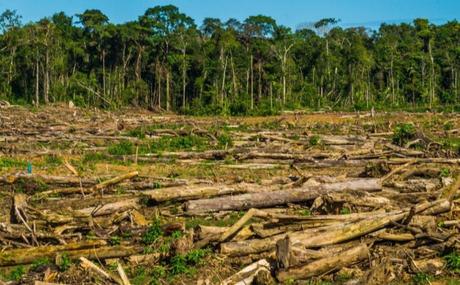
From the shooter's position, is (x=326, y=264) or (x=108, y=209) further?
(x=108, y=209)

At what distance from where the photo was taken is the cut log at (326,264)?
735 cm

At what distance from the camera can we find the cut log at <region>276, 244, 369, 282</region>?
7352 mm

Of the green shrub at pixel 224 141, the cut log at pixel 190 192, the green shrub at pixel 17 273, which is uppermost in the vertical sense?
the green shrub at pixel 224 141

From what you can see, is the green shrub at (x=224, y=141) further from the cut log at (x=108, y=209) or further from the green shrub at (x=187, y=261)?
the green shrub at (x=187, y=261)

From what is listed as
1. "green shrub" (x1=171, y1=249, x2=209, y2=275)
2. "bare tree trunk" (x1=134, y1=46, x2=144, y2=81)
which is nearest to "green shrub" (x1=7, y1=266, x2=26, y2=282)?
"green shrub" (x1=171, y1=249, x2=209, y2=275)

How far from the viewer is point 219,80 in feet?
215

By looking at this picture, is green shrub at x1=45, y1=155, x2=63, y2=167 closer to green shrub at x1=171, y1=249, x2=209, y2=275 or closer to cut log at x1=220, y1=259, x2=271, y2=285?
green shrub at x1=171, y1=249, x2=209, y2=275

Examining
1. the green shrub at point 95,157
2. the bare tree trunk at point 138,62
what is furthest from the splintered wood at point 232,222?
the bare tree trunk at point 138,62

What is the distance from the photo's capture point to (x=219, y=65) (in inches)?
2520

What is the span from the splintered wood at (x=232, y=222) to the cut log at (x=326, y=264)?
0.04ft

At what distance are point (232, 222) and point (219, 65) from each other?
54285 millimetres

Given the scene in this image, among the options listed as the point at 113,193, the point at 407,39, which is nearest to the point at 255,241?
the point at 113,193

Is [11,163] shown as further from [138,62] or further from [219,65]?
[138,62]

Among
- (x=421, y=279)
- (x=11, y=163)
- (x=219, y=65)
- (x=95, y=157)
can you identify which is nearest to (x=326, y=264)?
(x=421, y=279)
